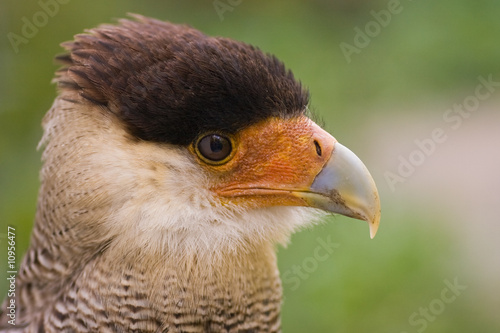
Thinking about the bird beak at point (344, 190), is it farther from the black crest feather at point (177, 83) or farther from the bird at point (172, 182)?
the black crest feather at point (177, 83)

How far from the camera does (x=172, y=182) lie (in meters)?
2.03

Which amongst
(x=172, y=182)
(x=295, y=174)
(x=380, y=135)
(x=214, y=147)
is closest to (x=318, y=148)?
(x=295, y=174)

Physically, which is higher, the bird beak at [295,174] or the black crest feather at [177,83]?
the black crest feather at [177,83]

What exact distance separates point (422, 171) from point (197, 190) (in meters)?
3.93

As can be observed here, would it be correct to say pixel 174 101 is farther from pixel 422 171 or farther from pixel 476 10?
pixel 476 10

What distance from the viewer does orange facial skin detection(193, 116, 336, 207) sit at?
6.98 feet

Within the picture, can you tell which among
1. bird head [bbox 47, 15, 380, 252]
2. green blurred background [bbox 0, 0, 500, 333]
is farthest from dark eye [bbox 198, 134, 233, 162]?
green blurred background [bbox 0, 0, 500, 333]

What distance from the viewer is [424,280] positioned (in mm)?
4754

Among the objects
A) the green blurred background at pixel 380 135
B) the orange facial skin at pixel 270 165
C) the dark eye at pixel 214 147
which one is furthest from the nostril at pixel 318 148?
the green blurred background at pixel 380 135

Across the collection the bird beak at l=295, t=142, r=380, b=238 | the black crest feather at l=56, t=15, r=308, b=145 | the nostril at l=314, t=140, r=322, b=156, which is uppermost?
the black crest feather at l=56, t=15, r=308, b=145

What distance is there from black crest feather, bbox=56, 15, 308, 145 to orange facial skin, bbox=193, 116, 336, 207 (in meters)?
0.06

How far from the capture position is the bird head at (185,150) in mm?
2002

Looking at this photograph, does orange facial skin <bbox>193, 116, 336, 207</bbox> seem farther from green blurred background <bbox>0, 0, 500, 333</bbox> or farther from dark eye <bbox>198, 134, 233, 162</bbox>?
green blurred background <bbox>0, 0, 500, 333</bbox>

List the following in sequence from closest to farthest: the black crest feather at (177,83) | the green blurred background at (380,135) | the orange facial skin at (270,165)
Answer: the black crest feather at (177,83)
the orange facial skin at (270,165)
the green blurred background at (380,135)
